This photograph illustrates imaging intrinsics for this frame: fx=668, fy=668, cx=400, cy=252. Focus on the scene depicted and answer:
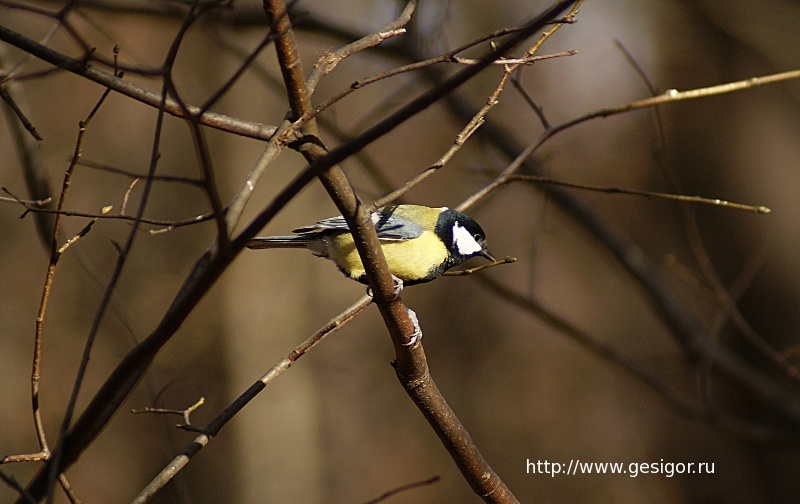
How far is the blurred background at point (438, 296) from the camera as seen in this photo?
26.5 feet

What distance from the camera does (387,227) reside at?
3.00 meters

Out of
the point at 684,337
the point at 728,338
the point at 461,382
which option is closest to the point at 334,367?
the point at 461,382

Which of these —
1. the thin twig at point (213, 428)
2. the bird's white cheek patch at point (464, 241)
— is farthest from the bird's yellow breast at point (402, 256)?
the thin twig at point (213, 428)

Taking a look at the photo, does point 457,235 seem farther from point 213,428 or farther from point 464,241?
point 213,428

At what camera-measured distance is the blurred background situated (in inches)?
318

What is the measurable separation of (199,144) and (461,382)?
9.01 metres

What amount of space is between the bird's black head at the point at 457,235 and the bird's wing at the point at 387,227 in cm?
13

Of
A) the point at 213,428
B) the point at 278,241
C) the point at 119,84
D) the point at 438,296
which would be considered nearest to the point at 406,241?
the point at 278,241

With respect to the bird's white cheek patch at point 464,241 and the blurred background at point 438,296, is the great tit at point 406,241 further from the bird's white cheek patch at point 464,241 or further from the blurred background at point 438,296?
the blurred background at point 438,296

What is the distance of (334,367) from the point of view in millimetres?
9805

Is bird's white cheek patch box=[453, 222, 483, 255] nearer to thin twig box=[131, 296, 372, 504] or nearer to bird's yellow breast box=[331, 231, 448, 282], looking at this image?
bird's yellow breast box=[331, 231, 448, 282]

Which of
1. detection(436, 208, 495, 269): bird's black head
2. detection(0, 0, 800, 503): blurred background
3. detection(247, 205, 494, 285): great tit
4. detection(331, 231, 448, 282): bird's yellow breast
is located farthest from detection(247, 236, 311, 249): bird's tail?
detection(0, 0, 800, 503): blurred background

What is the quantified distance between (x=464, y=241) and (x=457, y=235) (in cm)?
6

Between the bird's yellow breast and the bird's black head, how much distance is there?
9 centimetres
